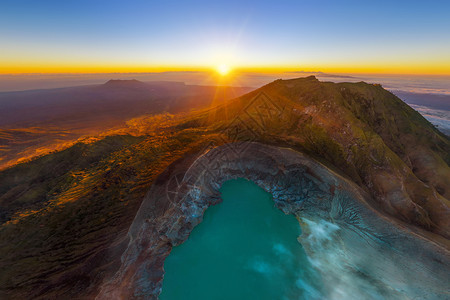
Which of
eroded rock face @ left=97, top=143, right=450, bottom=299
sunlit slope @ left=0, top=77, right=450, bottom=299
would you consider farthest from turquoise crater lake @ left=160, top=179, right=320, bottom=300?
sunlit slope @ left=0, top=77, right=450, bottom=299

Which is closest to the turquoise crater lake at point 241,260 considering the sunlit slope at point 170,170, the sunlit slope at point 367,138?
the sunlit slope at point 170,170

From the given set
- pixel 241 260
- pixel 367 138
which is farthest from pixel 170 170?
pixel 367 138

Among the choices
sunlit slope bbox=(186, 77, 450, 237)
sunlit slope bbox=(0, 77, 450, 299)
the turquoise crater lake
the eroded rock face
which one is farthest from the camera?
sunlit slope bbox=(186, 77, 450, 237)

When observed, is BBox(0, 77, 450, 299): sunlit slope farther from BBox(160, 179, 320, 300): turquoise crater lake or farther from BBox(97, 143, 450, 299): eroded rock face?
BBox(160, 179, 320, 300): turquoise crater lake

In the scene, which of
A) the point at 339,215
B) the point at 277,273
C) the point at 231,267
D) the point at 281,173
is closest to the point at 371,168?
the point at 339,215

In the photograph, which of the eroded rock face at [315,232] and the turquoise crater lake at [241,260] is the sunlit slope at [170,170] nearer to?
the eroded rock face at [315,232]
